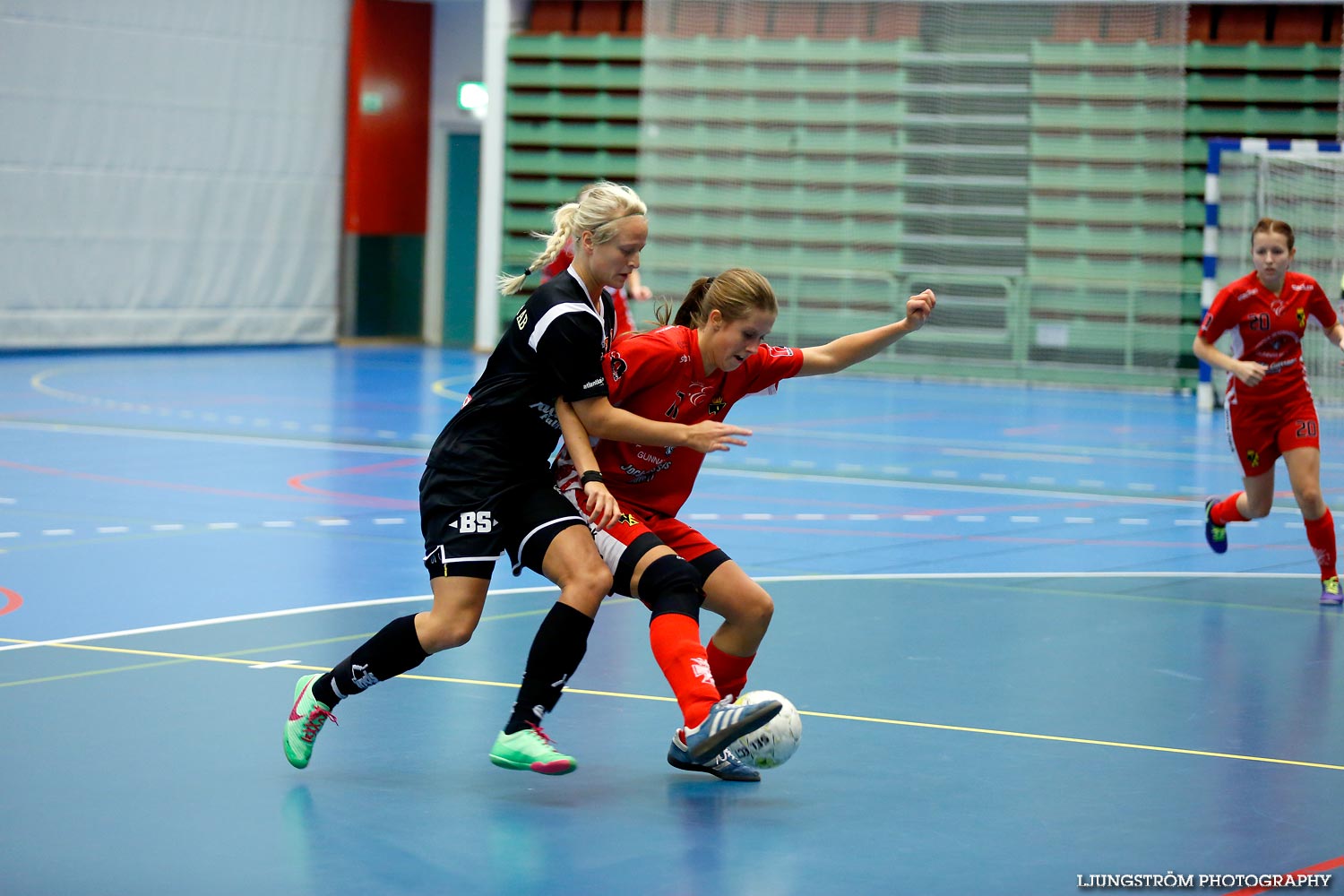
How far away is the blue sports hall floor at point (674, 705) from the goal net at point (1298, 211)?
5174mm

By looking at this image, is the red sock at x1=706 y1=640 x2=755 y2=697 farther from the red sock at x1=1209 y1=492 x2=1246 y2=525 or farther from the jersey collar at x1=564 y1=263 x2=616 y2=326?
the red sock at x1=1209 y1=492 x2=1246 y2=525

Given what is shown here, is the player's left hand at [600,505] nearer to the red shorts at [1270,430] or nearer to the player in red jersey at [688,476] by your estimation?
the player in red jersey at [688,476]

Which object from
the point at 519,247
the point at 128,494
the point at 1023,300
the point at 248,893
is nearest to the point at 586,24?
the point at 519,247

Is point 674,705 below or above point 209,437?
below

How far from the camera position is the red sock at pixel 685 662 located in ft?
15.3

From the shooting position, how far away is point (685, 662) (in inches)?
185

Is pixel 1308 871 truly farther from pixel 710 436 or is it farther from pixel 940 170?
pixel 940 170

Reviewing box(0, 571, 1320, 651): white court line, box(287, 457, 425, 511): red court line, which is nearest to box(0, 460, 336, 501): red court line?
box(287, 457, 425, 511): red court line

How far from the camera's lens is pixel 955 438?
14539 millimetres

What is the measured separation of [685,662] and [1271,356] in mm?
4552

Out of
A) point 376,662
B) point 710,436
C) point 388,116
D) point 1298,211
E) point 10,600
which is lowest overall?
point 10,600

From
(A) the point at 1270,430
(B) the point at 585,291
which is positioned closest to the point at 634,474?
(B) the point at 585,291

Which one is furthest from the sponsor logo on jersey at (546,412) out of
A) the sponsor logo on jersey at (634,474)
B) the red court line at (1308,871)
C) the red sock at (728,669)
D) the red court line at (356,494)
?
the red court line at (356,494)

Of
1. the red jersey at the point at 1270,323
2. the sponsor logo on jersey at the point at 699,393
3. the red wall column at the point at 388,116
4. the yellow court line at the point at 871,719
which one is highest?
the red wall column at the point at 388,116
